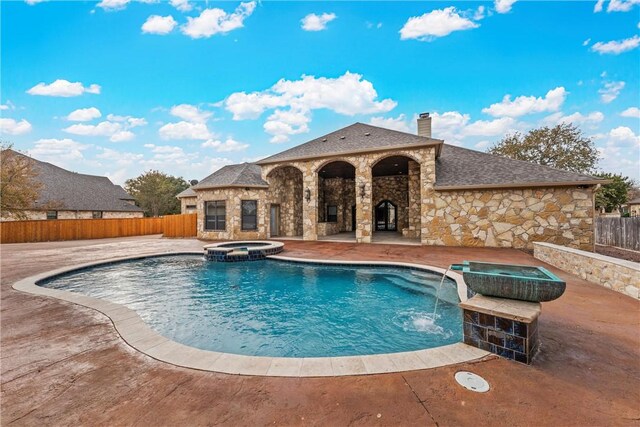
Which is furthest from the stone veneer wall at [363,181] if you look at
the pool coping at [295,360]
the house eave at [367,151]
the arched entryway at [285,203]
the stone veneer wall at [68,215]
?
the stone veneer wall at [68,215]

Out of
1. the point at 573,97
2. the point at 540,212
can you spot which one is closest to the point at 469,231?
the point at 540,212

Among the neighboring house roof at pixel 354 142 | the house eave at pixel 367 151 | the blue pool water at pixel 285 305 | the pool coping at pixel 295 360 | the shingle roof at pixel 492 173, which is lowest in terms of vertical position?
the blue pool water at pixel 285 305

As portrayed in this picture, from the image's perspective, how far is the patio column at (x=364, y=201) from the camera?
12164 mm

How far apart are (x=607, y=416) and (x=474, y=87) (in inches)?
723

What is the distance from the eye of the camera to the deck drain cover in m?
2.12

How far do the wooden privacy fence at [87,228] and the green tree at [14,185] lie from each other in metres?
2.30

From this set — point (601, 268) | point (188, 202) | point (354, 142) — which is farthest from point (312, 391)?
point (188, 202)

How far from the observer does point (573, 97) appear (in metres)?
16.4

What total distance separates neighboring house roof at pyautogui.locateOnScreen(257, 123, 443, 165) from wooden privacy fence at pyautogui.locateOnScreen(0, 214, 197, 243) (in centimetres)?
773

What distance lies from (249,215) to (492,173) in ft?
41.5

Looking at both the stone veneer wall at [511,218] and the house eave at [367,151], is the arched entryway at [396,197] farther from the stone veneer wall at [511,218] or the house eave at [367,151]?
the stone veneer wall at [511,218]

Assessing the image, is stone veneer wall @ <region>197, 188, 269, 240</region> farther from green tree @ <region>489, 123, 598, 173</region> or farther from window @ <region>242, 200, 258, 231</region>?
green tree @ <region>489, 123, 598, 173</region>

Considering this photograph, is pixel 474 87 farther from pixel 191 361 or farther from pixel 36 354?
pixel 36 354

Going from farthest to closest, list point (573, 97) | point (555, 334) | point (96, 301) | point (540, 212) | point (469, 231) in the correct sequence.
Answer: point (573, 97)
point (469, 231)
point (540, 212)
point (96, 301)
point (555, 334)
